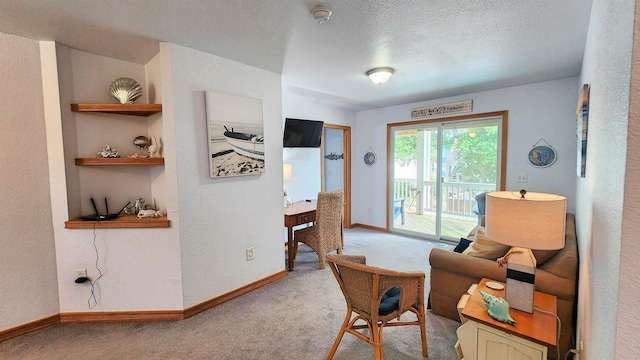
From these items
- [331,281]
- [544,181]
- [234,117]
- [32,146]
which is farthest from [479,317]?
[32,146]

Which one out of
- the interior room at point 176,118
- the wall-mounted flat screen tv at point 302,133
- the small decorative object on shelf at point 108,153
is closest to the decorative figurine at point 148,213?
the interior room at point 176,118

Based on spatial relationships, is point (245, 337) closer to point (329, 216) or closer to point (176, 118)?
point (329, 216)

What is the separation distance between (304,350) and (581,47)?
3.34 metres

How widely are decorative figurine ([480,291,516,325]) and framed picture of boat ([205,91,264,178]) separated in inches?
87.0

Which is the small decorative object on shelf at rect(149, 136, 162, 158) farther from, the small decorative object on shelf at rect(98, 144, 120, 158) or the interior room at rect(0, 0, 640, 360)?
the small decorative object on shelf at rect(98, 144, 120, 158)

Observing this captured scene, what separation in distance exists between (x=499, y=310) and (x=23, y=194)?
11.0ft

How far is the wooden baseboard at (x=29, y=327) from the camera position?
211cm

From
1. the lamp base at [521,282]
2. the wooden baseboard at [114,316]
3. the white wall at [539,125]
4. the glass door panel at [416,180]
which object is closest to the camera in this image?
the lamp base at [521,282]

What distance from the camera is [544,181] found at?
11.5 ft

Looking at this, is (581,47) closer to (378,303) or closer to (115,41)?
(378,303)

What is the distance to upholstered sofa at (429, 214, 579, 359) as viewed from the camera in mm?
1818

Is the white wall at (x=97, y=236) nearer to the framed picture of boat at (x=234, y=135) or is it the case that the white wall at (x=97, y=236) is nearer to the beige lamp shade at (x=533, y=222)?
the framed picture of boat at (x=234, y=135)

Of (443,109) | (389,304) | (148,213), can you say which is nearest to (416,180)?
(443,109)

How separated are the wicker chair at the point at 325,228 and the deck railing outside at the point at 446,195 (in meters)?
1.90
